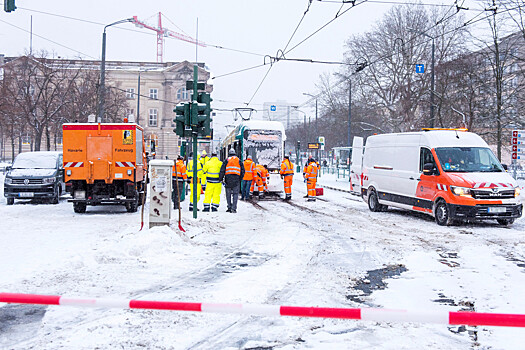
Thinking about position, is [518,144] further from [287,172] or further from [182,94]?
[182,94]

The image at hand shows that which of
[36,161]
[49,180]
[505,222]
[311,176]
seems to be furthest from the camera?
[311,176]

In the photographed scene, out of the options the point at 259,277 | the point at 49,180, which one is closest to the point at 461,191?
the point at 259,277

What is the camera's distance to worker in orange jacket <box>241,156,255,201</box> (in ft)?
64.4

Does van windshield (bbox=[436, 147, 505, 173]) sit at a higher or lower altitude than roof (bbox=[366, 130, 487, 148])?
lower

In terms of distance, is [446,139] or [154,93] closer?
[446,139]

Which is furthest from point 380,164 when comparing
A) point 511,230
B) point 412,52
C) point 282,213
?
point 412,52

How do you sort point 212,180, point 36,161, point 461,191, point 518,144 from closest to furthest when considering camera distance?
point 461,191 → point 212,180 → point 36,161 → point 518,144

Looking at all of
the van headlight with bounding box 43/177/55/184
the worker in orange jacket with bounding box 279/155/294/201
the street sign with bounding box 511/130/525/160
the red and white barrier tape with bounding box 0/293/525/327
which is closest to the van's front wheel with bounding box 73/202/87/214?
the van headlight with bounding box 43/177/55/184

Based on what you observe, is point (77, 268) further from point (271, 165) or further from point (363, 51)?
point (363, 51)

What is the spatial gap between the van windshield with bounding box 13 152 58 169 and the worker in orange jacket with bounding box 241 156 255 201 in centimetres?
679

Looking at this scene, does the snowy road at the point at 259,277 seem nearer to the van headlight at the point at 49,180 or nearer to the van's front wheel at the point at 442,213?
the van's front wheel at the point at 442,213

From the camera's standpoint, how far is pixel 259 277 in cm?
722

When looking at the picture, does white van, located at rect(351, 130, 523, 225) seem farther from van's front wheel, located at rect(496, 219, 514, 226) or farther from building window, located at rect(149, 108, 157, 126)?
building window, located at rect(149, 108, 157, 126)

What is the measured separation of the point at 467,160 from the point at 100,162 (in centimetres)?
999
